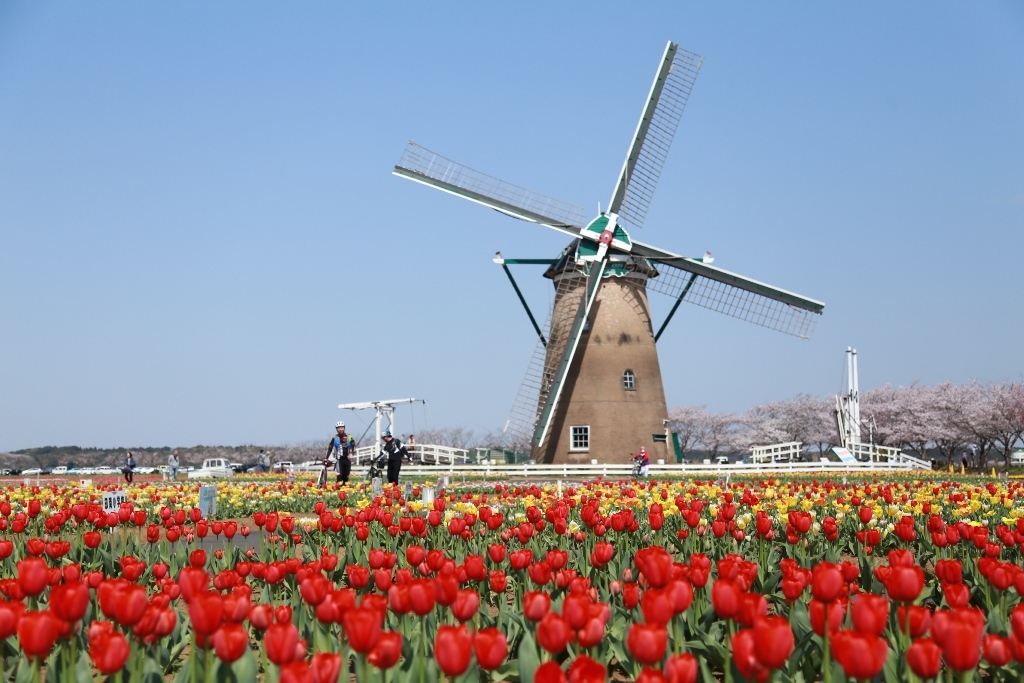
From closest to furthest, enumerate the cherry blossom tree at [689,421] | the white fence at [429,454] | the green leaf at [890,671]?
the green leaf at [890,671] → the white fence at [429,454] → the cherry blossom tree at [689,421]

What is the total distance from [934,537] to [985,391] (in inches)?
2722

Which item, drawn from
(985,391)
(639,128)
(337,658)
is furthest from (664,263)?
(985,391)

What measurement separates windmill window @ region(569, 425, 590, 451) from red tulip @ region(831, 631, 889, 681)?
3011cm

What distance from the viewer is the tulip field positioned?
10.1 ft

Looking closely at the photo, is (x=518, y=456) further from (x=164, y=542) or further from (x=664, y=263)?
(x=164, y=542)

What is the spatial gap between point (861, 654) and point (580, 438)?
3036 cm

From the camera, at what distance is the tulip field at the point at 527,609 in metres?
3.08

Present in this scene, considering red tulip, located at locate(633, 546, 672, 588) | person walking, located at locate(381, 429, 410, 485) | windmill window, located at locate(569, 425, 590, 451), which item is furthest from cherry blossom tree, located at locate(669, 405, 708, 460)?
red tulip, located at locate(633, 546, 672, 588)

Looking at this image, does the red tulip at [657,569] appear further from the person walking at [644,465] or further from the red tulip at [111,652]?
the person walking at [644,465]

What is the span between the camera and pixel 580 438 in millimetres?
33031

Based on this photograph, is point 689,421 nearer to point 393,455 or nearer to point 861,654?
point 393,455

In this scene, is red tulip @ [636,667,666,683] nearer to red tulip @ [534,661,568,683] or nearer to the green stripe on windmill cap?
red tulip @ [534,661,568,683]

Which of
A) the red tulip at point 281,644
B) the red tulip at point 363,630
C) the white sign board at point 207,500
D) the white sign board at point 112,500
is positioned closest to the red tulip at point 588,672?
the red tulip at point 363,630

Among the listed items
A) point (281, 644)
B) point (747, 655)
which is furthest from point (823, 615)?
point (281, 644)
